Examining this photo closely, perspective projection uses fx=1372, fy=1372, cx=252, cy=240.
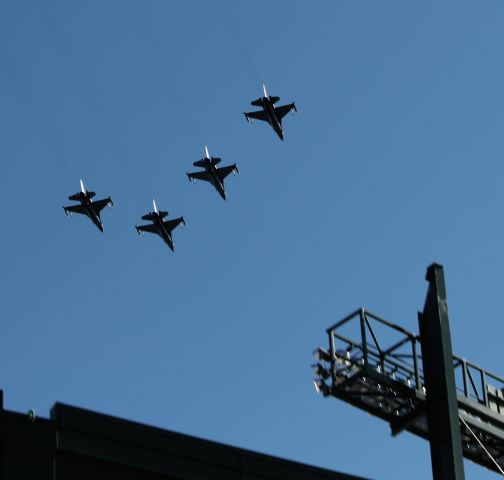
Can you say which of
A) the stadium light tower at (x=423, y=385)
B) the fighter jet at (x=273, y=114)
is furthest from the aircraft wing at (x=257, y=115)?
the stadium light tower at (x=423, y=385)

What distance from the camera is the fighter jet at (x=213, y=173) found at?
75.8 metres

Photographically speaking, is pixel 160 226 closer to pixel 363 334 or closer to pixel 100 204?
pixel 100 204

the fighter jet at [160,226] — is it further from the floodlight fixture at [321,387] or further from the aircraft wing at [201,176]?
the floodlight fixture at [321,387]

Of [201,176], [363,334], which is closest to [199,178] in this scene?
[201,176]

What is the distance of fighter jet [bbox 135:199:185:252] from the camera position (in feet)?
247

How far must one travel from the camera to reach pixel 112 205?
76.5 metres

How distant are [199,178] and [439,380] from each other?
38.0 meters

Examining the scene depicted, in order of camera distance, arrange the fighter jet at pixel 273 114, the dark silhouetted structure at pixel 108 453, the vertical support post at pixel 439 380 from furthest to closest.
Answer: the fighter jet at pixel 273 114 → the vertical support post at pixel 439 380 → the dark silhouetted structure at pixel 108 453

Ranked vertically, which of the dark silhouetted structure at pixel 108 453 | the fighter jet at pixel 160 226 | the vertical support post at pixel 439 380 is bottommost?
the dark silhouetted structure at pixel 108 453

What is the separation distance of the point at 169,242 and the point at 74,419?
47470mm

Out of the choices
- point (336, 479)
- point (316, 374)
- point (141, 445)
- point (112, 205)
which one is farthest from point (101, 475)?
point (112, 205)

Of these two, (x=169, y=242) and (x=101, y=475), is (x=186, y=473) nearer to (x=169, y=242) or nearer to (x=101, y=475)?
(x=101, y=475)

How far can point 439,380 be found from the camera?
40156mm

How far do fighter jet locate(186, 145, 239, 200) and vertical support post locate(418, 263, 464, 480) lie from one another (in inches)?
1395
